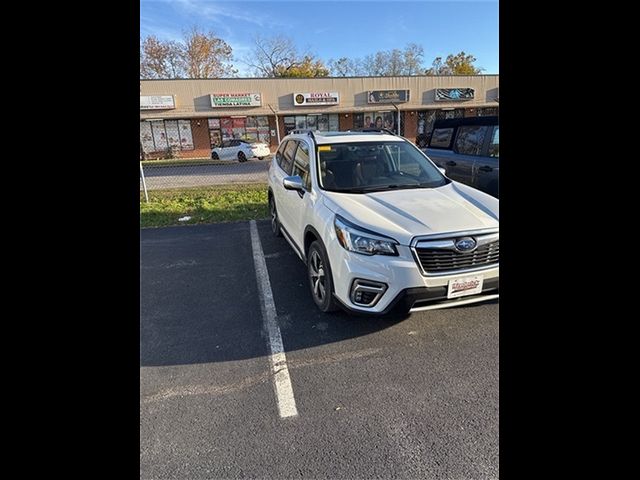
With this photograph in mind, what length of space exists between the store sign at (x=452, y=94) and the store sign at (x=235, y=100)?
1576cm

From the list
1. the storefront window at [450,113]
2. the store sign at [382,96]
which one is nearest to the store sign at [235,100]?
the store sign at [382,96]

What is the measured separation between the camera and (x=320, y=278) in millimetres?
3520

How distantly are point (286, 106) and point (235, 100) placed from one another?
4224mm

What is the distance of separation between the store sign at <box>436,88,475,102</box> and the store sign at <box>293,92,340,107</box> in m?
9.12

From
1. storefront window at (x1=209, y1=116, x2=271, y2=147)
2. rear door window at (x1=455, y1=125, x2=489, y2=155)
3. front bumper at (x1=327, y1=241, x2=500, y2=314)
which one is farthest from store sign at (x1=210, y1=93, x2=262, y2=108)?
front bumper at (x1=327, y1=241, x2=500, y2=314)

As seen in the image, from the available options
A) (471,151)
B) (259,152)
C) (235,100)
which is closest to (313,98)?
(235,100)

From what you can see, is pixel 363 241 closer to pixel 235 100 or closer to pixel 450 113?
pixel 235 100

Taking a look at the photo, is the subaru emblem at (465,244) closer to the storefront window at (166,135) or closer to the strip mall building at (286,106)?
the strip mall building at (286,106)

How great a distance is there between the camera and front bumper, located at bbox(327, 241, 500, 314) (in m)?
2.73

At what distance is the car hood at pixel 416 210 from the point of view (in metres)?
2.86
